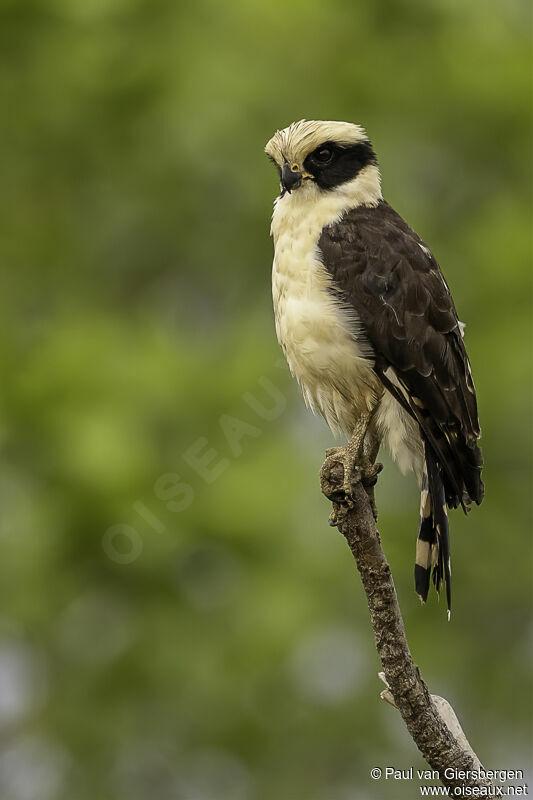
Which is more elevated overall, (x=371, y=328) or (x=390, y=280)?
(x=390, y=280)

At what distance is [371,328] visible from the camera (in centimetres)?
424

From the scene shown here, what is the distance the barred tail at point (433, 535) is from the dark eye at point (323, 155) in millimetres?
1132

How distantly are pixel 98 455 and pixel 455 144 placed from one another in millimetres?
3631

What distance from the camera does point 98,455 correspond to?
270 inches

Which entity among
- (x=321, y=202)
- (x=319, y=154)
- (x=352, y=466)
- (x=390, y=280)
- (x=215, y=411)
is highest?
(x=215, y=411)

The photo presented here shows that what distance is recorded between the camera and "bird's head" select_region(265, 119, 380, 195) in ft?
14.8

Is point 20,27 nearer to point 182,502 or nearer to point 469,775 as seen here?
point 182,502

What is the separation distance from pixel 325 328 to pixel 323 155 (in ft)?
2.41

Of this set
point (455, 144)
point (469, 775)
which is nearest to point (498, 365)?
point (455, 144)

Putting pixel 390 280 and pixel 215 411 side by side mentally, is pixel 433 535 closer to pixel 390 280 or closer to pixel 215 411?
pixel 390 280

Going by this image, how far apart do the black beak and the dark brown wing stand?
31 centimetres

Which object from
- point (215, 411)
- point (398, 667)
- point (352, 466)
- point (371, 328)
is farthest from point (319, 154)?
point (215, 411)

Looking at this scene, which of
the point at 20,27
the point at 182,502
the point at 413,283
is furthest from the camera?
the point at 20,27

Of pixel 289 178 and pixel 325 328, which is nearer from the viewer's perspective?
pixel 325 328
